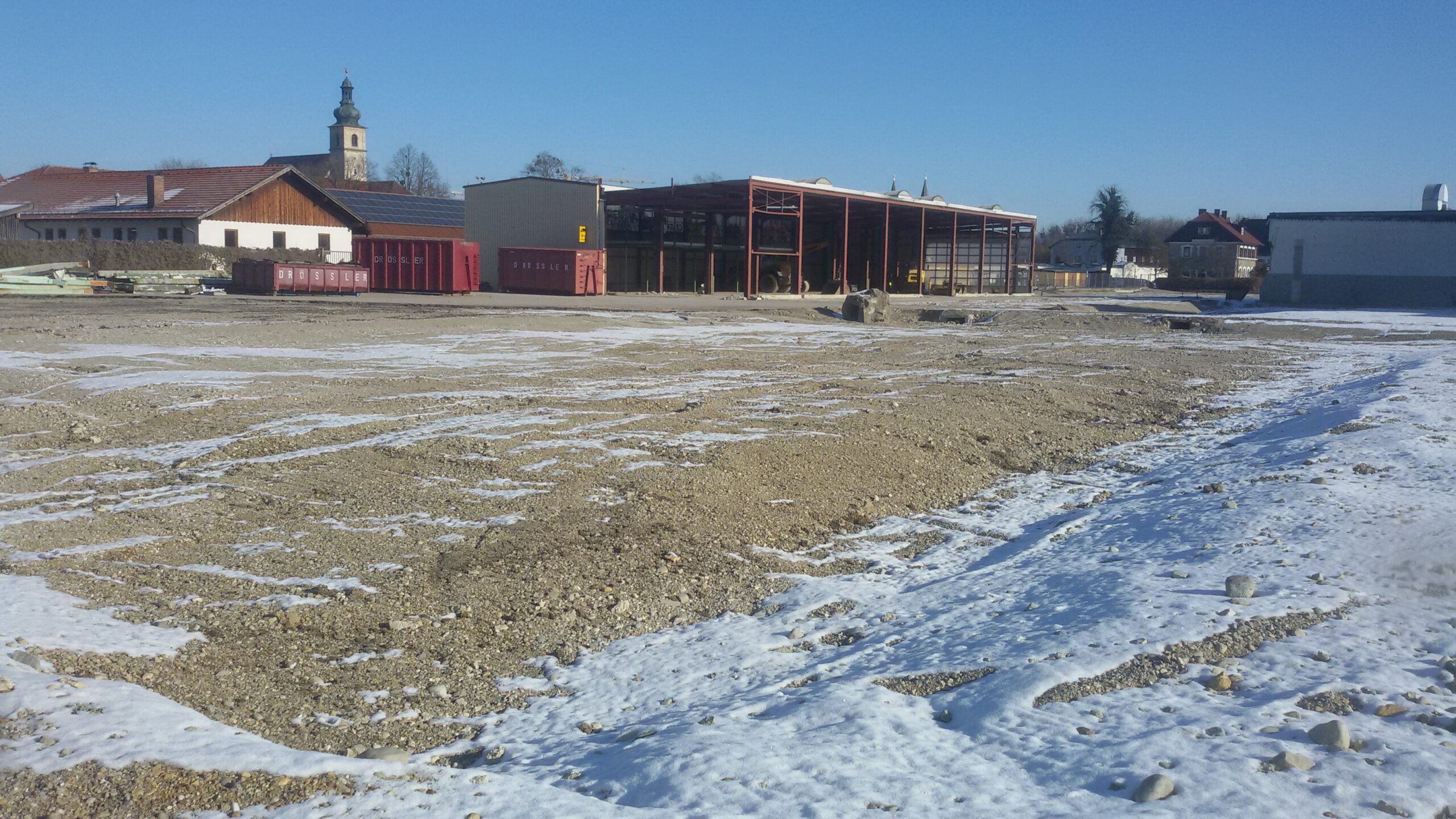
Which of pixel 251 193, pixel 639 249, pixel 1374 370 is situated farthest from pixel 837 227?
pixel 1374 370

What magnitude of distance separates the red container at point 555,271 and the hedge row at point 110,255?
47.1ft

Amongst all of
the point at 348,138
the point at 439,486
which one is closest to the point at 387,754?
the point at 439,486

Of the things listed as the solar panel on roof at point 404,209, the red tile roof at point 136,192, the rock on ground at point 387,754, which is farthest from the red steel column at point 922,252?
the rock on ground at point 387,754

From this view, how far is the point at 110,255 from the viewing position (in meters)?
50.0

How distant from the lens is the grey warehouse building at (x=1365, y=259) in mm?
47688

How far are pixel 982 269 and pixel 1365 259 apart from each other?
2314 cm

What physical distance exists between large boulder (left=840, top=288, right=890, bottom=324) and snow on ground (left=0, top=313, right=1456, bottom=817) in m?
27.4

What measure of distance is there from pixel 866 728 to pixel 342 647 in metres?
2.96

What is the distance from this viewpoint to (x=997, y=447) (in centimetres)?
1143

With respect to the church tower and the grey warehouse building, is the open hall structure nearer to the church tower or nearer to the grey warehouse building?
the grey warehouse building

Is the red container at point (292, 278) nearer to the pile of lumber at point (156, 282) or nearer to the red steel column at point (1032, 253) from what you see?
the pile of lumber at point (156, 282)

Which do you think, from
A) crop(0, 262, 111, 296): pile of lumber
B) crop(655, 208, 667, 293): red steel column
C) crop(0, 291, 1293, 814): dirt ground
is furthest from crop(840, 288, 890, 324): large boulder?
crop(0, 262, 111, 296): pile of lumber

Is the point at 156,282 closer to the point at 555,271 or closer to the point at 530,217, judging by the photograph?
the point at 555,271

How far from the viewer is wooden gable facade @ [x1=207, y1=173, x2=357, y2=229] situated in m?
57.7
